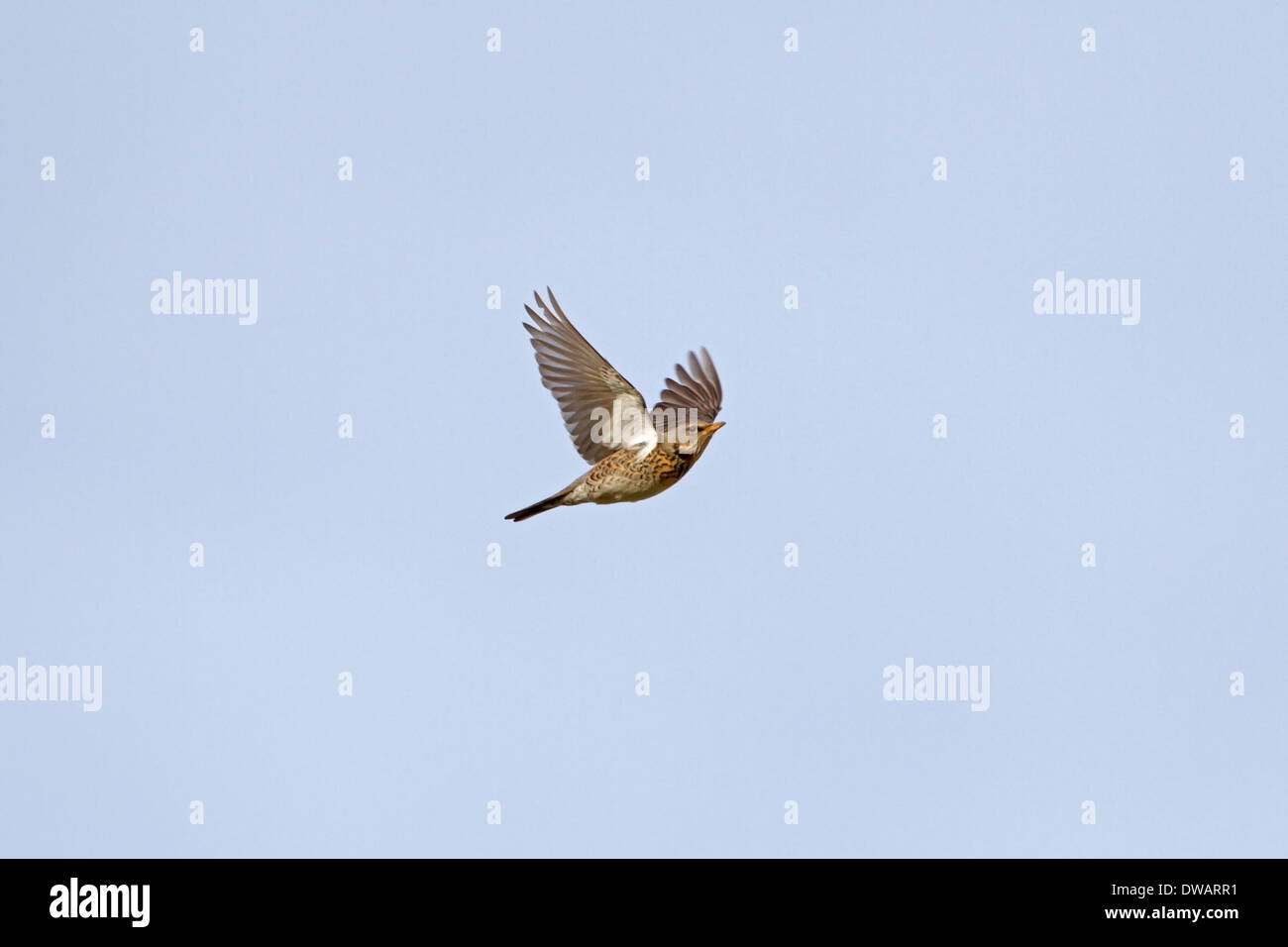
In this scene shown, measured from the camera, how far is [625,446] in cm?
1748

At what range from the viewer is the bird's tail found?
17188 millimetres

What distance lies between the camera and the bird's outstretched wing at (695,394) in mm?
18594

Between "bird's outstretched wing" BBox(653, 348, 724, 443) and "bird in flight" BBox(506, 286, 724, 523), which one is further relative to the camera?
"bird's outstretched wing" BBox(653, 348, 724, 443)

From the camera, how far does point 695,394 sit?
19.2 m

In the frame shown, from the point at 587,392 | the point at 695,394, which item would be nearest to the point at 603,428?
the point at 587,392

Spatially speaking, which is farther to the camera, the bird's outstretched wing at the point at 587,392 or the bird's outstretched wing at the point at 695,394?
the bird's outstretched wing at the point at 695,394

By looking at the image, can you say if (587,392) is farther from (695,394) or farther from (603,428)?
(695,394)

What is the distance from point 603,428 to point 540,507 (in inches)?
37.4

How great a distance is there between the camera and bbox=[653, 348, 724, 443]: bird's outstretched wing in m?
18.6
